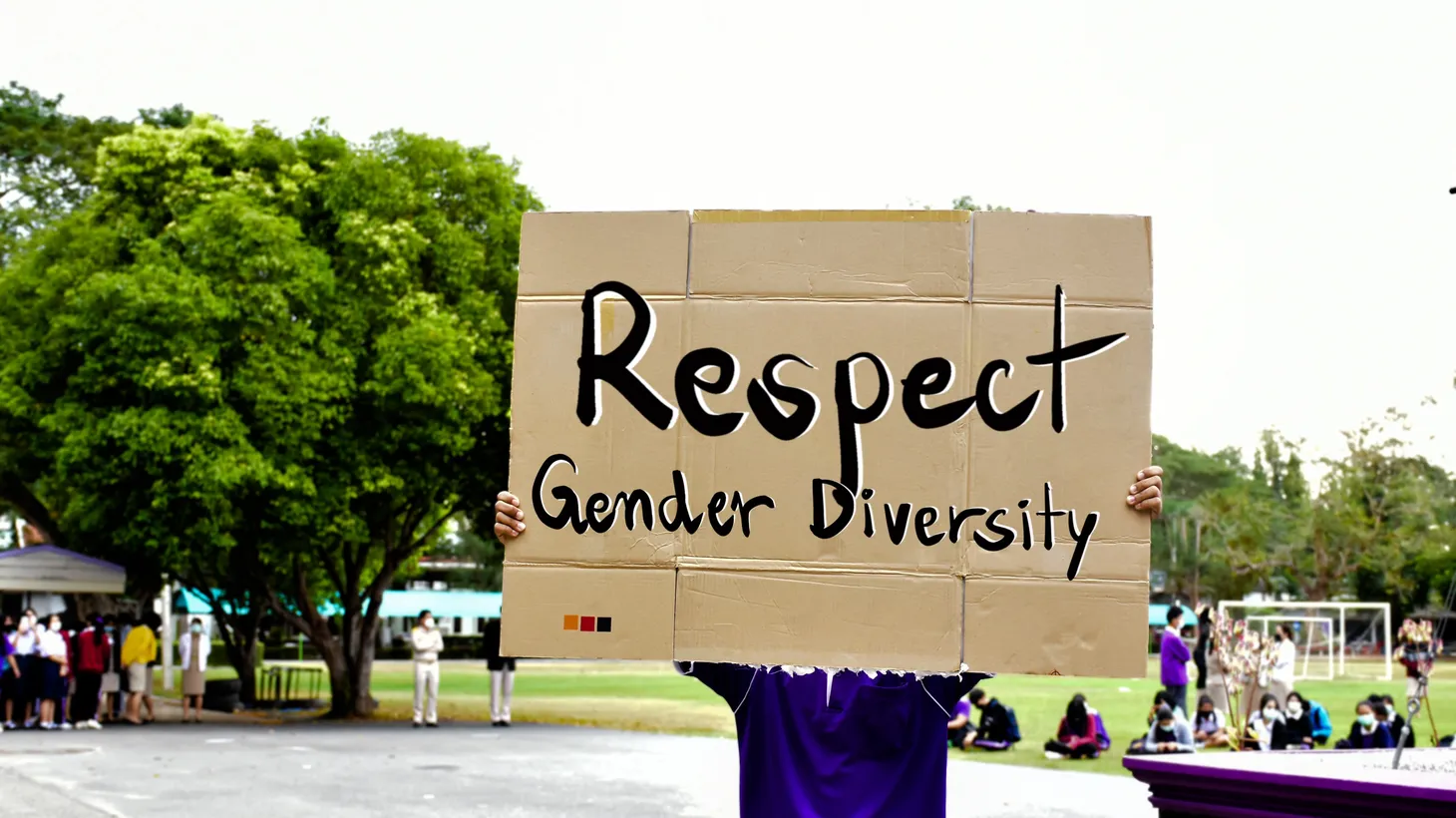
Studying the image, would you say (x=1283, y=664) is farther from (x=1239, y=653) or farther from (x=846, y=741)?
(x=846, y=741)

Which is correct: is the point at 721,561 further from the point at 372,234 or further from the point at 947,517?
the point at 372,234

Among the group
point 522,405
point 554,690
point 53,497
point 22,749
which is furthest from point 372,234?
point 522,405

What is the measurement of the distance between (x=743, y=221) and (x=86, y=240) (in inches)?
897

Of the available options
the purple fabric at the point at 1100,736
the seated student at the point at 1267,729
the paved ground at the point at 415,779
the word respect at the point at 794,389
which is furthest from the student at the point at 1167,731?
the word respect at the point at 794,389

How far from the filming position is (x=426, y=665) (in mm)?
24250

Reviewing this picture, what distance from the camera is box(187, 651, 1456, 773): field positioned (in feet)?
78.5

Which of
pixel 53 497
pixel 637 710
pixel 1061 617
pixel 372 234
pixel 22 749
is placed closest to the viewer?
pixel 1061 617

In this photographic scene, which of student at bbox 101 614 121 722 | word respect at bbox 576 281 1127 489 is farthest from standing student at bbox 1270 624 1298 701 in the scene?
word respect at bbox 576 281 1127 489

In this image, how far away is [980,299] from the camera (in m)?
4.40

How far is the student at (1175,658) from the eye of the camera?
66.0 ft

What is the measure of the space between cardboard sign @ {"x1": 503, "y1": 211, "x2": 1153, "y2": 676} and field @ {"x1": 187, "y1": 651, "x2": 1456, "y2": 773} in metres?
12.4

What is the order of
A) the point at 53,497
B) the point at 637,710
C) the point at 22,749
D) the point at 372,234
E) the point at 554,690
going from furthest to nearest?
the point at 554,690
the point at 53,497
the point at 637,710
the point at 372,234
the point at 22,749

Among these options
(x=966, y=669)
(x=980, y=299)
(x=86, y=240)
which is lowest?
(x=966, y=669)

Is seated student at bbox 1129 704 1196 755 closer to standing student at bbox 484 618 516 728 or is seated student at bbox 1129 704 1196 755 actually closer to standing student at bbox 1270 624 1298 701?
standing student at bbox 1270 624 1298 701
